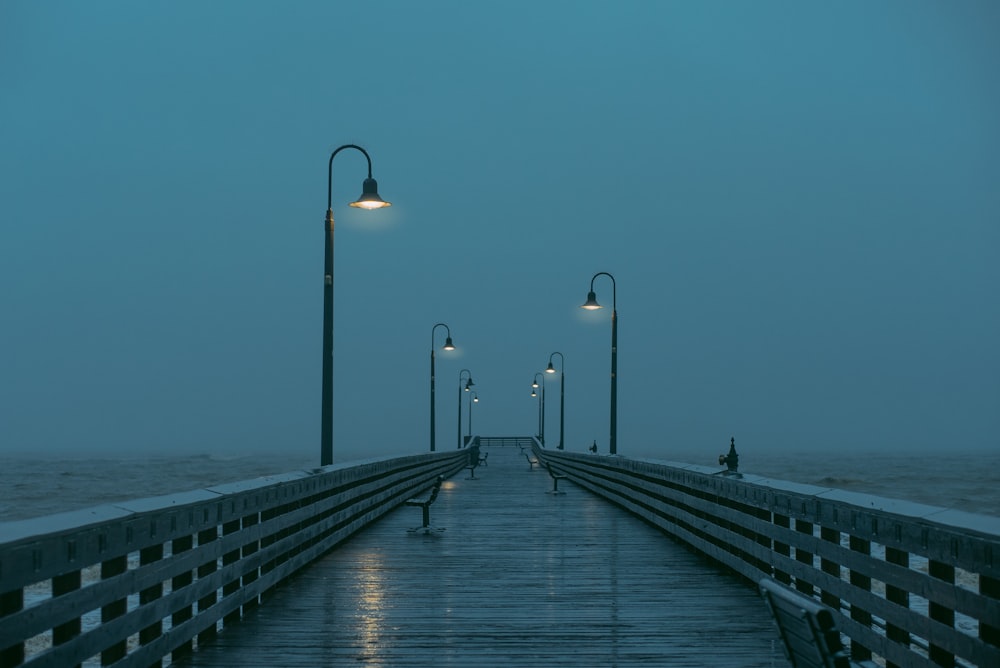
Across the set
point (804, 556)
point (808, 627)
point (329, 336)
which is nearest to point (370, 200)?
point (329, 336)

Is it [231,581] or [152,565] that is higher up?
[152,565]

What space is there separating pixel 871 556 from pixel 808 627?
3573 mm

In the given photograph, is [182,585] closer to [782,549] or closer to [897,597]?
[897,597]

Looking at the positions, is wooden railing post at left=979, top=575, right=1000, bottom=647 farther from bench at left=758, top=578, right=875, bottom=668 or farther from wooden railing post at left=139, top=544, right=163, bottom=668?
wooden railing post at left=139, top=544, right=163, bottom=668

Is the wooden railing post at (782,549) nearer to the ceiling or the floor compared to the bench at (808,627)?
nearer to the floor

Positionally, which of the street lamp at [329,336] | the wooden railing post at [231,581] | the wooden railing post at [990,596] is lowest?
the wooden railing post at [231,581]

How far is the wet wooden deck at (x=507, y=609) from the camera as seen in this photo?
8578mm

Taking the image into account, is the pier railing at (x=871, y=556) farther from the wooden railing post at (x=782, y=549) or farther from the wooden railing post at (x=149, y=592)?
the wooden railing post at (x=149, y=592)

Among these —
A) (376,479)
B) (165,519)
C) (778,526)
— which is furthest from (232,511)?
(376,479)

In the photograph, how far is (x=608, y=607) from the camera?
35.6 feet

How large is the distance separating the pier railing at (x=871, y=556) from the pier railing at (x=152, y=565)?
14.7 ft

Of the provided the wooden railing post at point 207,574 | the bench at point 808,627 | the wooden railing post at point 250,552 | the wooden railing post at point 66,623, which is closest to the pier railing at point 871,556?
the bench at point 808,627

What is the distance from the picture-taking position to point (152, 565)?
24.1 ft

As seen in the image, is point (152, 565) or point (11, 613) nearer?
point (11, 613)
